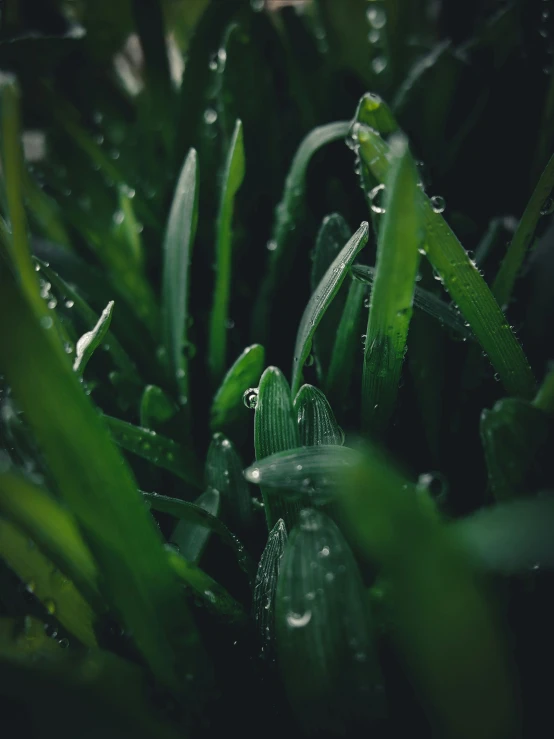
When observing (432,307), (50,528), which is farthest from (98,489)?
(432,307)

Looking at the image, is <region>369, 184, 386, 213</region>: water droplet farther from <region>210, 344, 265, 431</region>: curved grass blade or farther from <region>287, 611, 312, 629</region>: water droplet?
<region>287, 611, 312, 629</region>: water droplet

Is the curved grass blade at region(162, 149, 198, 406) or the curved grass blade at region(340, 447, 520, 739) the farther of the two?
the curved grass blade at region(162, 149, 198, 406)

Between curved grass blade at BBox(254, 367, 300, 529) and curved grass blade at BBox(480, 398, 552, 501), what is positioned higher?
curved grass blade at BBox(254, 367, 300, 529)

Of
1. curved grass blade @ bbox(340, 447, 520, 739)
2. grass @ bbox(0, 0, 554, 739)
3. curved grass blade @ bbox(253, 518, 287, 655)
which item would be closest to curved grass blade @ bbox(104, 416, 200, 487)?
grass @ bbox(0, 0, 554, 739)

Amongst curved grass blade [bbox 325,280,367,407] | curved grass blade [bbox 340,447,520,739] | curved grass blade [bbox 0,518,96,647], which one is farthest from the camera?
curved grass blade [bbox 325,280,367,407]

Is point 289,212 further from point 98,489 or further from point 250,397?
point 98,489

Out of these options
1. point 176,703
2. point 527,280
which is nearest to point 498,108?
point 527,280
